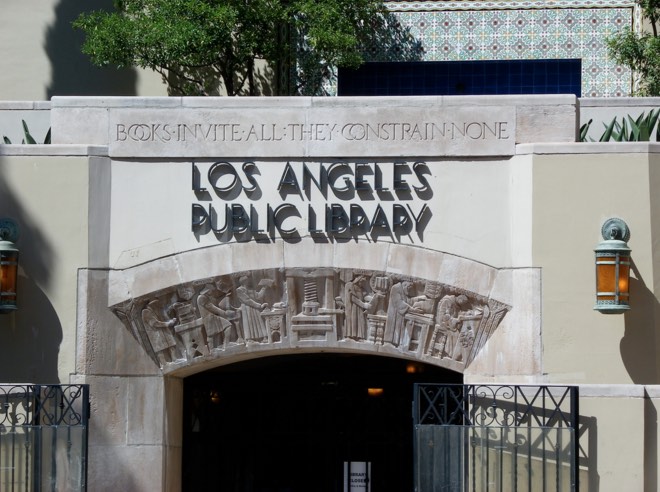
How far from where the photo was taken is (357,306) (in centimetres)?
1455

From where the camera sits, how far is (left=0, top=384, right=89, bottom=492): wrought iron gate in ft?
44.7

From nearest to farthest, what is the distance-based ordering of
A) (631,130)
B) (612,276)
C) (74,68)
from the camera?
(612,276)
(631,130)
(74,68)

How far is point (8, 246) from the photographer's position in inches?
563

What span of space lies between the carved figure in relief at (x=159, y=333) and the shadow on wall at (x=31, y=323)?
852 mm

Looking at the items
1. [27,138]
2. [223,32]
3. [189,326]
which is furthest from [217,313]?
[223,32]

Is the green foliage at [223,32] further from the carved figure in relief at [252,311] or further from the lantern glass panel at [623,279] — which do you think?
the lantern glass panel at [623,279]

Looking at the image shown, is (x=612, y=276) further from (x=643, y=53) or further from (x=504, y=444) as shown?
(x=643, y=53)

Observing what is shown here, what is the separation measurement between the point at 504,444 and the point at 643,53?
6977 millimetres

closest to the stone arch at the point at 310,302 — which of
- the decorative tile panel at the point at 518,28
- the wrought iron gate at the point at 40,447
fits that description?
the wrought iron gate at the point at 40,447

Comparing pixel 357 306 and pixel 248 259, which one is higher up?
pixel 248 259

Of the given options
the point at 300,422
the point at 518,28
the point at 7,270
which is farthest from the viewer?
the point at 518,28

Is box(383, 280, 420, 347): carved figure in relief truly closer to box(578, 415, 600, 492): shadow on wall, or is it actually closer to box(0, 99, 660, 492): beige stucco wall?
box(0, 99, 660, 492): beige stucco wall

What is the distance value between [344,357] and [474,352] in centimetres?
395

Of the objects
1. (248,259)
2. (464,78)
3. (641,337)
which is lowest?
(641,337)
